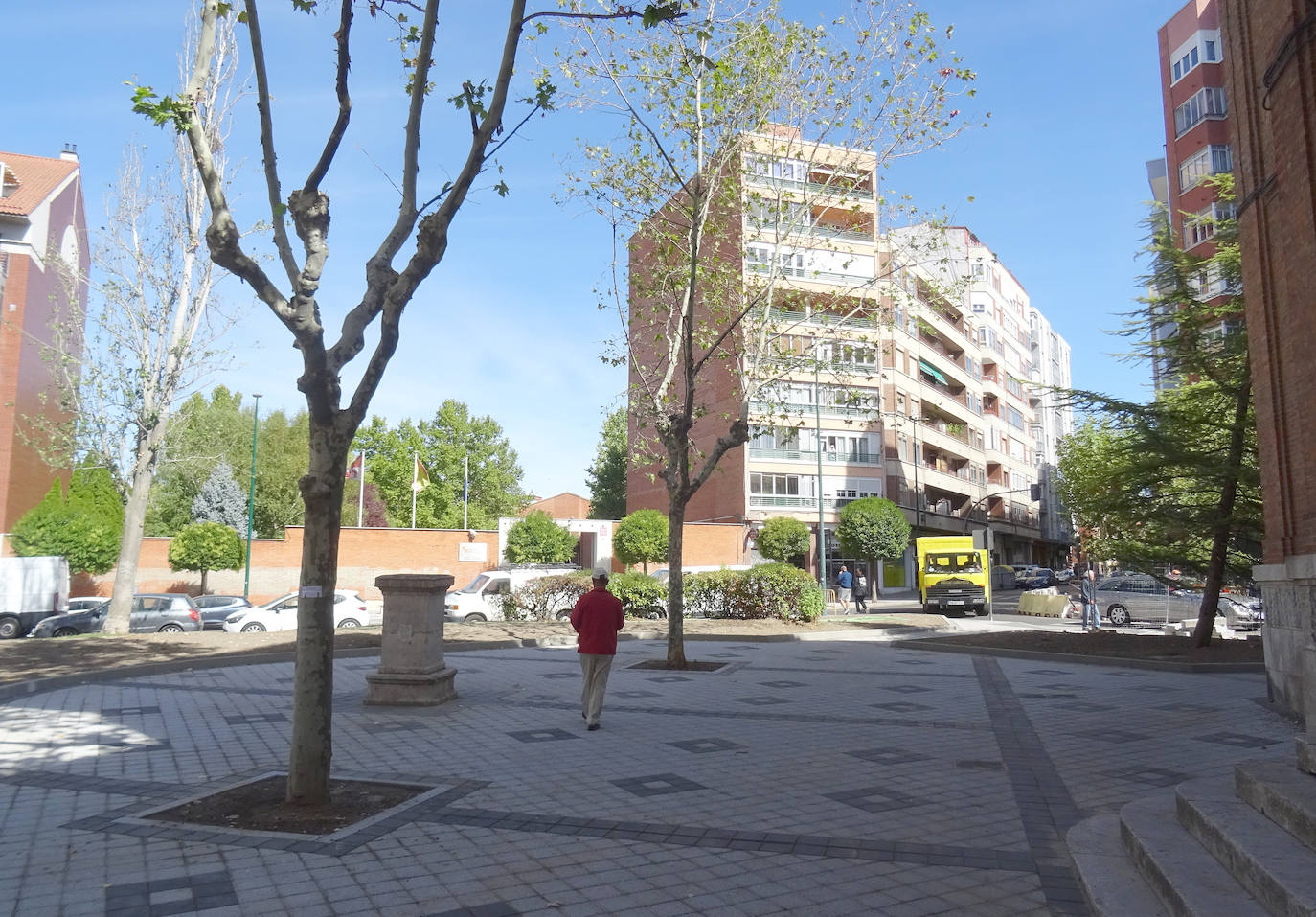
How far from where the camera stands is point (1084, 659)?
15984mm

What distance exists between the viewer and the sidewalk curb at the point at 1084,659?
47.1ft

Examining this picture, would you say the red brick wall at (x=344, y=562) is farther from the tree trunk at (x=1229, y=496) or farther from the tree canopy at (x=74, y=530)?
the tree trunk at (x=1229, y=496)

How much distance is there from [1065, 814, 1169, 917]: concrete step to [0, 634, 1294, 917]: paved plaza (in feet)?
0.43

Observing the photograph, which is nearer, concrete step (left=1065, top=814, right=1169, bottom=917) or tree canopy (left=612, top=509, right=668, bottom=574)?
concrete step (left=1065, top=814, right=1169, bottom=917)

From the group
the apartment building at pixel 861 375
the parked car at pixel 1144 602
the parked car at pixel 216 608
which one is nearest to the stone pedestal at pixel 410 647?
the apartment building at pixel 861 375

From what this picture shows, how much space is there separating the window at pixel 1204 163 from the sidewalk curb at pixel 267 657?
28391 millimetres

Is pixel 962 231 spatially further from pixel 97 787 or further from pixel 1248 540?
pixel 97 787

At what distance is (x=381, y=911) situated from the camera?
4.18 m

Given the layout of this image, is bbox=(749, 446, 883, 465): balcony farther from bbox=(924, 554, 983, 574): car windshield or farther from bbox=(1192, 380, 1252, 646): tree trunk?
bbox=(1192, 380, 1252, 646): tree trunk

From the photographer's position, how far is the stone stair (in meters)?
3.75

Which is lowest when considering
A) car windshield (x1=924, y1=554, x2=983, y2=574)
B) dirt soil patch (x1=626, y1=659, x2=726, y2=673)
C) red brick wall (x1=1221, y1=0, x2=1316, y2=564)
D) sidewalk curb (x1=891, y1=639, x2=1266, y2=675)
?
sidewalk curb (x1=891, y1=639, x2=1266, y2=675)

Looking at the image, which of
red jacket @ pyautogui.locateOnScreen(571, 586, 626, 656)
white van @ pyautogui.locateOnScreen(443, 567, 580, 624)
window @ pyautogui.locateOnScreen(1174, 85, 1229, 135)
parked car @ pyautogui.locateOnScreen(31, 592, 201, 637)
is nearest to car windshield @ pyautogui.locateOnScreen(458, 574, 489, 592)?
white van @ pyautogui.locateOnScreen(443, 567, 580, 624)

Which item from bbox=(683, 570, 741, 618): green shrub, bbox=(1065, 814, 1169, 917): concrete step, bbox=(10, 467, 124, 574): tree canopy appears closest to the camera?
bbox=(1065, 814, 1169, 917): concrete step

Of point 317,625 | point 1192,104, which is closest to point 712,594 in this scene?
point 317,625
